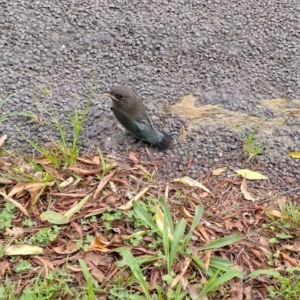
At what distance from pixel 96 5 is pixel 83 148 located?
143 centimetres

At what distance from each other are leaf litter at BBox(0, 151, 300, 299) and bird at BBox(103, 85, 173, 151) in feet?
0.46

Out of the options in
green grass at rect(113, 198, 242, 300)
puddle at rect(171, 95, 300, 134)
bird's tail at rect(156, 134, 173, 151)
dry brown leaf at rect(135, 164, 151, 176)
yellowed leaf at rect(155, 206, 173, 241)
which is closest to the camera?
green grass at rect(113, 198, 242, 300)

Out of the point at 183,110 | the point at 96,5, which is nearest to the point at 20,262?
the point at 183,110

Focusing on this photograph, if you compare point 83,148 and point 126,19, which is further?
point 126,19

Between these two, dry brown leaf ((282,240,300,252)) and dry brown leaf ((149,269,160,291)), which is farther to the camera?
dry brown leaf ((282,240,300,252))

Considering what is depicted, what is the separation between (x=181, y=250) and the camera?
10.3ft

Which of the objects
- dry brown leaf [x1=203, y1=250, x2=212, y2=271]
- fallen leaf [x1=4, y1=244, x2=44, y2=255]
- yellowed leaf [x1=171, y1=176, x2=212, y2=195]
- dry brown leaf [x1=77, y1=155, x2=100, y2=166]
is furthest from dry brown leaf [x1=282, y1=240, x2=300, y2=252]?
fallen leaf [x1=4, y1=244, x2=44, y2=255]

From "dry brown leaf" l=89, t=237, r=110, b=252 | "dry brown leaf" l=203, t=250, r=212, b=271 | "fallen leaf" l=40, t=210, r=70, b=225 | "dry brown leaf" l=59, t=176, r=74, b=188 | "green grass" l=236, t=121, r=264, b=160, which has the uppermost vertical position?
"green grass" l=236, t=121, r=264, b=160

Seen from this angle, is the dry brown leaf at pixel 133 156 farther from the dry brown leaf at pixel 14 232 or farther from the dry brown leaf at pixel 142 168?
the dry brown leaf at pixel 14 232

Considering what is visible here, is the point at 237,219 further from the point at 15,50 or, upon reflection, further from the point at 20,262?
the point at 15,50

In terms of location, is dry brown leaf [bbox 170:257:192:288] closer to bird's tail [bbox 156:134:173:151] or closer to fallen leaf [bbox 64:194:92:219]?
fallen leaf [bbox 64:194:92:219]

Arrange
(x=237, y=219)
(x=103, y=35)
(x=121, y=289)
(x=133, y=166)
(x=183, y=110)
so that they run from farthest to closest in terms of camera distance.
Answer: (x=103, y=35), (x=183, y=110), (x=133, y=166), (x=237, y=219), (x=121, y=289)

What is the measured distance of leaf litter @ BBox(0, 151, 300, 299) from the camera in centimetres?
309

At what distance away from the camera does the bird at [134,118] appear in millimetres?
3664
